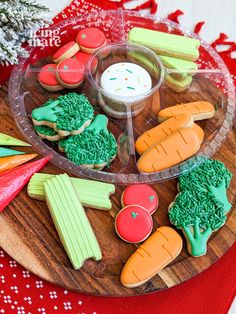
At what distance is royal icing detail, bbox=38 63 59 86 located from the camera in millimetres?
1266

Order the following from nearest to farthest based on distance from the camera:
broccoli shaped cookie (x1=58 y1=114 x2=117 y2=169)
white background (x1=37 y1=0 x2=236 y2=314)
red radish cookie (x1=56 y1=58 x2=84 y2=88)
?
broccoli shaped cookie (x1=58 y1=114 x2=117 y2=169)
red radish cookie (x1=56 y1=58 x2=84 y2=88)
white background (x1=37 y1=0 x2=236 y2=314)

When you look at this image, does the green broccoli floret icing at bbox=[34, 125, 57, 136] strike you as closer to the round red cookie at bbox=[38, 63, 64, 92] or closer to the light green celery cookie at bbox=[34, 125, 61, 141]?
the light green celery cookie at bbox=[34, 125, 61, 141]

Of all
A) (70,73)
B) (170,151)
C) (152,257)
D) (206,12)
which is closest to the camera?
(152,257)

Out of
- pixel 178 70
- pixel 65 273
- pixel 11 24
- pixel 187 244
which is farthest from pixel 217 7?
pixel 65 273

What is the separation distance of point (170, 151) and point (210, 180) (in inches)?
4.2

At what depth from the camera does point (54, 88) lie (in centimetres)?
127

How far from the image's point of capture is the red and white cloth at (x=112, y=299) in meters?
1.05

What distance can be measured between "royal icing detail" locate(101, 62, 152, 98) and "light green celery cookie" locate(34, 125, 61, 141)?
0.16 m

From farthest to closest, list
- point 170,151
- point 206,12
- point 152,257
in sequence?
1. point 206,12
2. point 170,151
3. point 152,257

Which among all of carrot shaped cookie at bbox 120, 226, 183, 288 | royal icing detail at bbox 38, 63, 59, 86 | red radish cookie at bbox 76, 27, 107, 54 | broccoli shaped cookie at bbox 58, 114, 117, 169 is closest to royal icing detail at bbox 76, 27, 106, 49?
red radish cookie at bbox 76, 27, 107, 54

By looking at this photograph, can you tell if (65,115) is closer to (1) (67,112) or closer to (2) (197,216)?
(1) (67,112)

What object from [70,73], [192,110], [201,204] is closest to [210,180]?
[201,204]

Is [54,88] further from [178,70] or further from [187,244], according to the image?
[187,244]

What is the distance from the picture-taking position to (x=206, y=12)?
1555 mm
